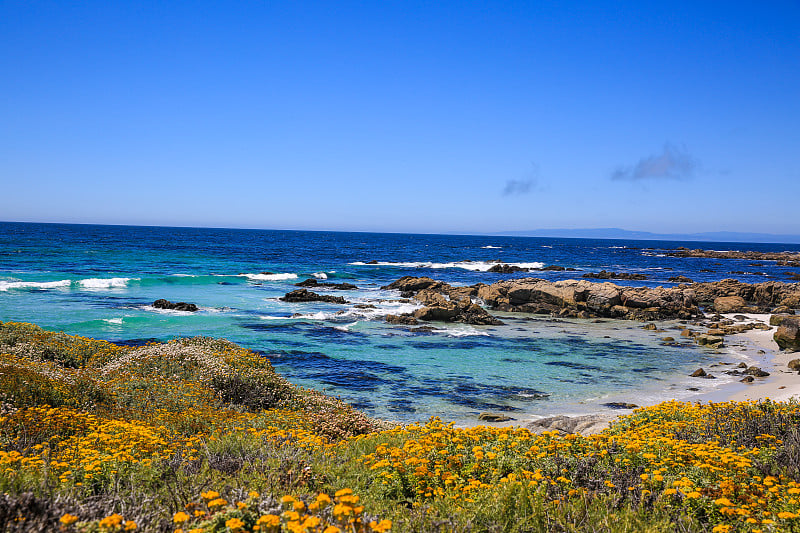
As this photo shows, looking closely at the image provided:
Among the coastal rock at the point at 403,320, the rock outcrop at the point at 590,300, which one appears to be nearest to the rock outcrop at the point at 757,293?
the rock outcrop at the point at 590,300

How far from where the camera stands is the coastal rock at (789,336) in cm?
2214

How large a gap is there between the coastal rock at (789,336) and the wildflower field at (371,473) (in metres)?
16.2

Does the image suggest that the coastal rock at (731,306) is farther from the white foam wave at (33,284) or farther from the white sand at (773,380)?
the white foam wave at (33,284)

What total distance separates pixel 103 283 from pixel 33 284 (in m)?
4.51

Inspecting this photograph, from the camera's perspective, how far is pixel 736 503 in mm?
4984

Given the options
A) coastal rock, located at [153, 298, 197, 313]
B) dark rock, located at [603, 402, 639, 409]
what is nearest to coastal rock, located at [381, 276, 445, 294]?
coastal rock, located at [153, 298, 197, 313]

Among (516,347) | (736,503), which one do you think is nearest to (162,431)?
(736,503)

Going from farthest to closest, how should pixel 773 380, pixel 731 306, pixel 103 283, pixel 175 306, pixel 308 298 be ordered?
pixel 103 283 → pixel 731 306 → pixel 308 298 → pixel 175 306 → pixel 773 380

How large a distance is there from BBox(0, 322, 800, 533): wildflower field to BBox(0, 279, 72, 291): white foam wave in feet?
104

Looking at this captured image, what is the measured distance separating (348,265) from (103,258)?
29.4 metres

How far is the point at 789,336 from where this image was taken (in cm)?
2231

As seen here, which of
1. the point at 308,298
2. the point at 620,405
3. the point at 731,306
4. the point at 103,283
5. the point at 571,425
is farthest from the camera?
the point at 103,283

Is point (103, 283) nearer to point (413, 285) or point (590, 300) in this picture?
point (413, 285)

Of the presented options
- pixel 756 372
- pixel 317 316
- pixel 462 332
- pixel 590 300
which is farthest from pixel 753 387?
pixel 317 316
